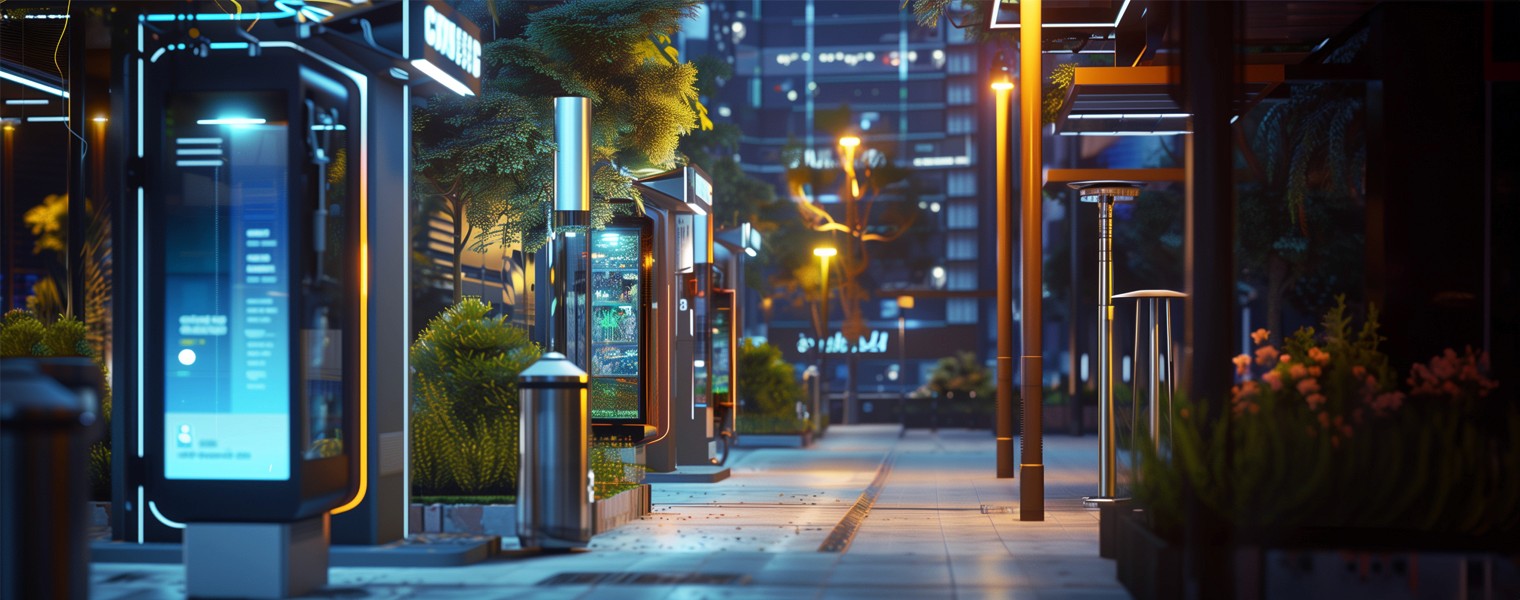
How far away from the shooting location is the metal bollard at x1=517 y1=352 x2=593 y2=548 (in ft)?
35.2

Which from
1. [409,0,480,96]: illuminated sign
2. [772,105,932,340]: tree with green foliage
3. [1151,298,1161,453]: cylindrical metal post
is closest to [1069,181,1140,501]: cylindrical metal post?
[1151,298,1161,453]: cylindrical metal post

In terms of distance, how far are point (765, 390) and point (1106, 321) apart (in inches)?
670

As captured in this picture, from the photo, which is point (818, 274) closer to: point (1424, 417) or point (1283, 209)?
point (1283, 209)

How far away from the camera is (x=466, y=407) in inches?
485

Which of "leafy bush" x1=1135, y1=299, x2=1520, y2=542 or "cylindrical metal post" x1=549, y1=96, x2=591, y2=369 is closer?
"leafy bush" x1=1135, y1=299, x2=1520, y2=542

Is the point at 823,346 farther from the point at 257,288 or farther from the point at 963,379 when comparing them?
the point at 257,288

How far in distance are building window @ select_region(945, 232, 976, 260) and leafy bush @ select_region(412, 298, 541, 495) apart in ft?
275

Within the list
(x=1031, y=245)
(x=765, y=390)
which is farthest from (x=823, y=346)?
(x=1031, y=245)

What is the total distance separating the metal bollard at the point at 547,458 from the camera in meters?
10.7

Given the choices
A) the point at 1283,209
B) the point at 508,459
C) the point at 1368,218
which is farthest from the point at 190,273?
the point at 1283,209

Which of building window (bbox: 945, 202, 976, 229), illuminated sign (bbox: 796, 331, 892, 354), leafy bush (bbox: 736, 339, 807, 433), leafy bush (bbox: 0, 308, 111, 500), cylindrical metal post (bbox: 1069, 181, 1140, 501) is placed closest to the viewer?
leafy bush (bbox: 0, 308, 111, 500)

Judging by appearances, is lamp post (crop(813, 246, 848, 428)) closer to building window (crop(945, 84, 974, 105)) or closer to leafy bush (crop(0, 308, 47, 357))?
leafy bush (crop(0, 308, 47, 357))

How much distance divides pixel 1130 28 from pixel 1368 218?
11.8 ft

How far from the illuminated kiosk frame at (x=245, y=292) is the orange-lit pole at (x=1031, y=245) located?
6782 millimetres
